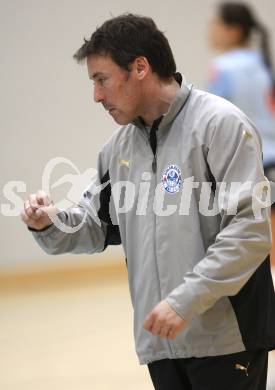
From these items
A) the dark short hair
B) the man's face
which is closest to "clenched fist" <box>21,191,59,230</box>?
the man's face

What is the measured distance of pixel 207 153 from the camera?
1.81 m

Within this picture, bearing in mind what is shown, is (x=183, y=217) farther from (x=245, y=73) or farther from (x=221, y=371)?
(x=245, y=73)

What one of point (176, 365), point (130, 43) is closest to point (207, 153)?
point (130, 43)

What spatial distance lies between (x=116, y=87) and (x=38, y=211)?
0.39 meters

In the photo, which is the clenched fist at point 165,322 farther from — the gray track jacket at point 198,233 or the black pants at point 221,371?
the black pants at point 221,371

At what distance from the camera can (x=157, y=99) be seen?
6.39 ft

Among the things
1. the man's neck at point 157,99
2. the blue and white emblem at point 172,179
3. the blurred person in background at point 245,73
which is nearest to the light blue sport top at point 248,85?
the blurred person in background at point 245,73

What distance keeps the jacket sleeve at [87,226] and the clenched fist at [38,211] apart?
0.04m

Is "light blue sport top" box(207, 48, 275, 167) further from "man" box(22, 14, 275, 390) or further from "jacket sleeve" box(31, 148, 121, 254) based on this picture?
"man" box(22, 14, 275, 390)

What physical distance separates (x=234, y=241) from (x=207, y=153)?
0.78 feet

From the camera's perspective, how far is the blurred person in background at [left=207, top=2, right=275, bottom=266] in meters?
3.96

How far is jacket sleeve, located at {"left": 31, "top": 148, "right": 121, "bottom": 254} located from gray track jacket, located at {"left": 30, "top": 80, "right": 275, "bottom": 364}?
16 cm

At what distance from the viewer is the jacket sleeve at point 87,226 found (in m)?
2.09

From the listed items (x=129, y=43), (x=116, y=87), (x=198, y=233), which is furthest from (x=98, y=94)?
(x=198, y=233)
